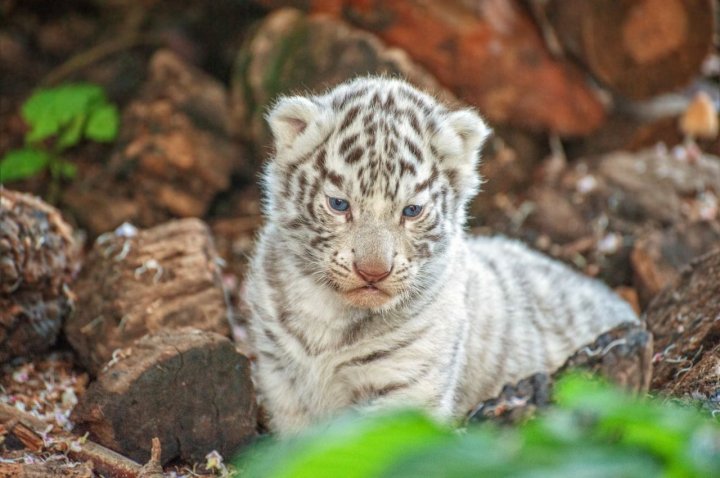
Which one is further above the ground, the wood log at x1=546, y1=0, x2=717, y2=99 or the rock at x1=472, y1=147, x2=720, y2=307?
the wood log at x1=546, y1=0, x2=717, y2=99

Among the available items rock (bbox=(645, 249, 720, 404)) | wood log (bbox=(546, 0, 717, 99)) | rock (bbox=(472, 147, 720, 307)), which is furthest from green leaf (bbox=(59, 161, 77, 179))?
rock (bbox=(645, 249, 720, 404))

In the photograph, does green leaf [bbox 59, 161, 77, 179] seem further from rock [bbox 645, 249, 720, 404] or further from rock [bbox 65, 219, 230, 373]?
rock [bbox 645, 249, 720, 404]

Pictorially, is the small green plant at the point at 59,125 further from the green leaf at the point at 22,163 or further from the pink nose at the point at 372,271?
the pink nose at the point at 372,271

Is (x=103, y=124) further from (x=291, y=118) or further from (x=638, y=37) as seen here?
(x=638, y=37)

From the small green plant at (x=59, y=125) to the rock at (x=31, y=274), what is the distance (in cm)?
174

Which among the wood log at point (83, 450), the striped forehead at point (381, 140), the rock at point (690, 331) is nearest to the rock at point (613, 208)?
the rock at point (690, 331)

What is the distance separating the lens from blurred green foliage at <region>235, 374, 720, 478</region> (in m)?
1.71

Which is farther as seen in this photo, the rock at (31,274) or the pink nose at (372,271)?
the rock at (31,274)

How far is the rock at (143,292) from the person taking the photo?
18.0 feet

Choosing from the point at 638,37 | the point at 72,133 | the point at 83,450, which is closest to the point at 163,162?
the point at 72,133

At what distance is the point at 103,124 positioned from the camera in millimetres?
7746

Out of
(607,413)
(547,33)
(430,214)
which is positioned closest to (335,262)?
(430,214)

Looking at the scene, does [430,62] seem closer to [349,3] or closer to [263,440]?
[349,3]

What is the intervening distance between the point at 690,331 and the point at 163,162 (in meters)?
4.41
